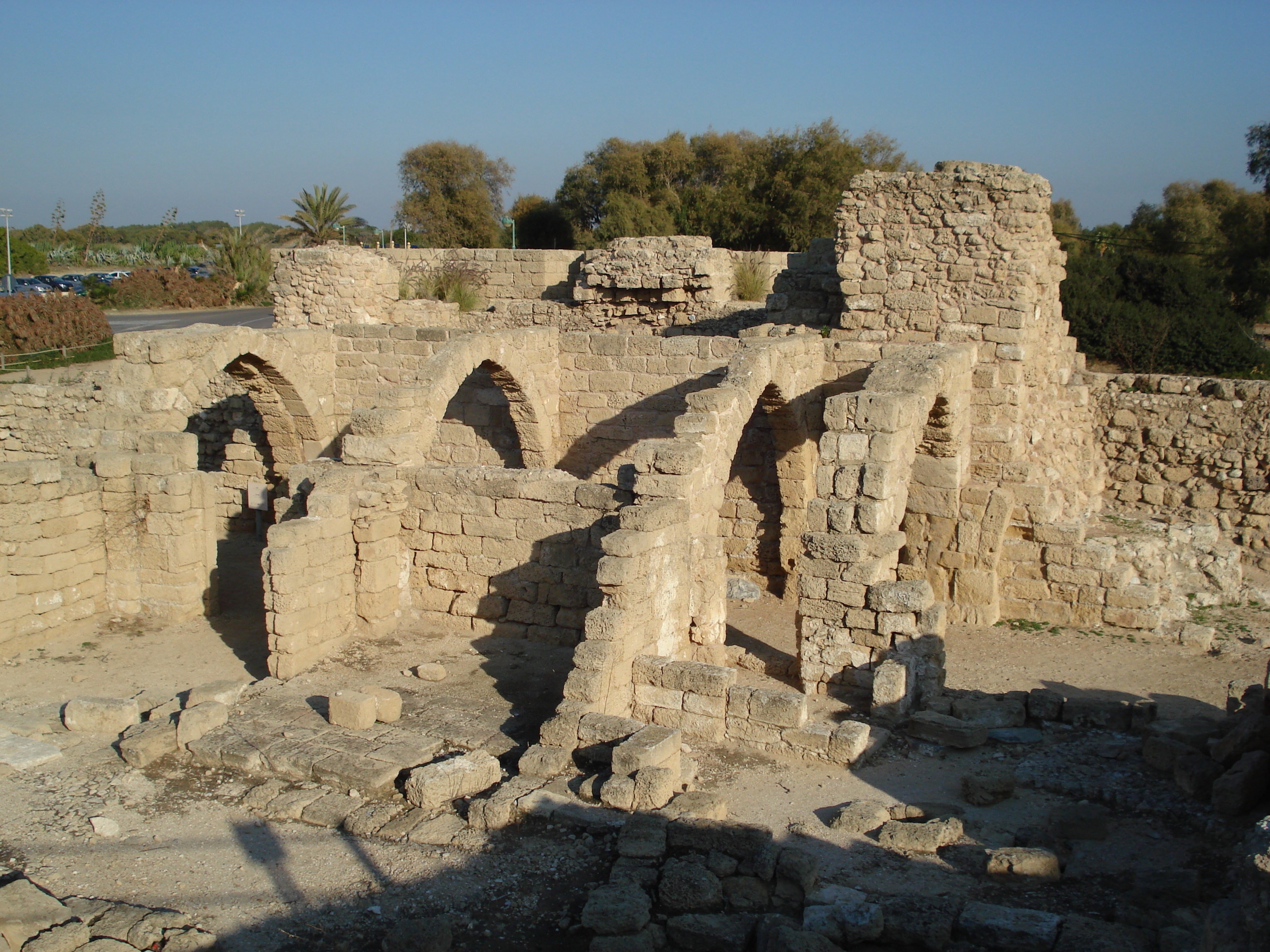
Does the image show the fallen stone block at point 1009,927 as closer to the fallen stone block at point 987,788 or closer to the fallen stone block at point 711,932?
the fallen stone block at point 711,932

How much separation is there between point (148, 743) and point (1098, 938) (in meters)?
5.57

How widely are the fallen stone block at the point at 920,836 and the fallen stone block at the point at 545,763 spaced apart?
1.89 meters

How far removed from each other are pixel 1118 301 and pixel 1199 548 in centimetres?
776

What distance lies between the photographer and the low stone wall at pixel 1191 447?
12.3 metres

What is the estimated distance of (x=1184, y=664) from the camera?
9.30 metres

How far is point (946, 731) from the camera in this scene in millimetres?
7230

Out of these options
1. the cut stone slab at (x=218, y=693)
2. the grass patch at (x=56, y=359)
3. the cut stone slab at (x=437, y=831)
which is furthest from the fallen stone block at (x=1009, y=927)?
the grass patch at (x=56, y=359)

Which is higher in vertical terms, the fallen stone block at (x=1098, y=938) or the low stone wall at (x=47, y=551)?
the low stone wall at (x=47, y=551)

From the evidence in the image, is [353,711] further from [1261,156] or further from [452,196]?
[452,196]

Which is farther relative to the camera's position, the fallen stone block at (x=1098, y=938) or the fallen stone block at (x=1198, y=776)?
the fallen stone block at (x=1198, y=776)

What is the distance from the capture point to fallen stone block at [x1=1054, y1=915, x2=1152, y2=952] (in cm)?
427

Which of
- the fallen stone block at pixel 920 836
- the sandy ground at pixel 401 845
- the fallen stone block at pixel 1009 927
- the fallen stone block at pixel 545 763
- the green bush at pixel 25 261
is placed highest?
the green bush at pixel 25 261

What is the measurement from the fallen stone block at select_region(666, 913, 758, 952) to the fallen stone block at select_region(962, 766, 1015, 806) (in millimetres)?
2261

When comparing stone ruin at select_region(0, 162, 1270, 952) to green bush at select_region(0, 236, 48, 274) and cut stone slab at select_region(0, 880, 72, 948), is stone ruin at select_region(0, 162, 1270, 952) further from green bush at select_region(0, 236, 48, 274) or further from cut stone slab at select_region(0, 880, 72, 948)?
green bush at select_region(0, 236, 48, 274)
